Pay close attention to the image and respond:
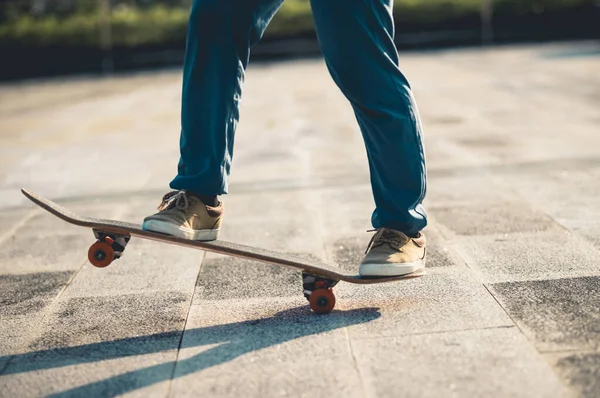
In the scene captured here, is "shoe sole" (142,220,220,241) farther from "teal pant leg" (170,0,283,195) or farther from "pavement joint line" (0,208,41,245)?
"pavement joint line" (0,208,41,245)

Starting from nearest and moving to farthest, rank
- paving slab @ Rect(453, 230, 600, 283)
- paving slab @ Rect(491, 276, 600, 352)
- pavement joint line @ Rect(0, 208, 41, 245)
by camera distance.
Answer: paving slab @ Rect(491, 276, 600, 352) < paving slab @ Rect(453, 230, 600, 283) < pavement joint line @ Rect(0, 208, 41, 245)

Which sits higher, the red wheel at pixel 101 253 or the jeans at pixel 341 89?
the jeans at pixel 341 89

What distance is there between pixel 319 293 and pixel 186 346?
19.4 inches

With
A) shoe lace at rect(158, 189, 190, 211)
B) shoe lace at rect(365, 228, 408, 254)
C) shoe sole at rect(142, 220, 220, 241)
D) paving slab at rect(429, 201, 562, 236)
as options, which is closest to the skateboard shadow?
shoe lace at rect(365, 228, 408, 254)

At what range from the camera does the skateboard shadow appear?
2.23 m

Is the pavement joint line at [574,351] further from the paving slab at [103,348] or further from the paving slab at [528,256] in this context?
the paving slab at [103,348]

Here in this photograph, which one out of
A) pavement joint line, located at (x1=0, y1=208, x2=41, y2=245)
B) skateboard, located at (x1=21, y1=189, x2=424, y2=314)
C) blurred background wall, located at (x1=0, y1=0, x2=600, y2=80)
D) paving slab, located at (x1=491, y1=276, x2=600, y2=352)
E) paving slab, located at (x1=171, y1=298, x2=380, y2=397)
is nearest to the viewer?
paving slab, located at (x1=171, y1=298, x2=380, y2=397)

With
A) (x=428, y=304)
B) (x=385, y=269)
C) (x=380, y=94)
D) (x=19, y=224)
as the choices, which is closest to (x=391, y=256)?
(x=385, y=269)

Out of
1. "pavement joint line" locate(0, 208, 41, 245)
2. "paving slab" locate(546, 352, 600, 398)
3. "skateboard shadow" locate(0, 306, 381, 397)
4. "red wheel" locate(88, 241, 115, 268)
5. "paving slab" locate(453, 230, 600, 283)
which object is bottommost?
"pavement joint line" locate(0, 208, 41, 245)

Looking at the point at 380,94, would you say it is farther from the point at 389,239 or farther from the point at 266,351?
the point at 266,351

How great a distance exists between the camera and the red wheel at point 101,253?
2.77 meters

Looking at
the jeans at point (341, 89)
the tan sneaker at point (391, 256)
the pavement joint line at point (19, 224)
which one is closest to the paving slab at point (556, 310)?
the tan sneaker at point (391, 256)

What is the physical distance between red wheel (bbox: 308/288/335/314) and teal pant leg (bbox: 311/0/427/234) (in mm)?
327

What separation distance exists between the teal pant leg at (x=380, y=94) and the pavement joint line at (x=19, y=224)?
2.33m
